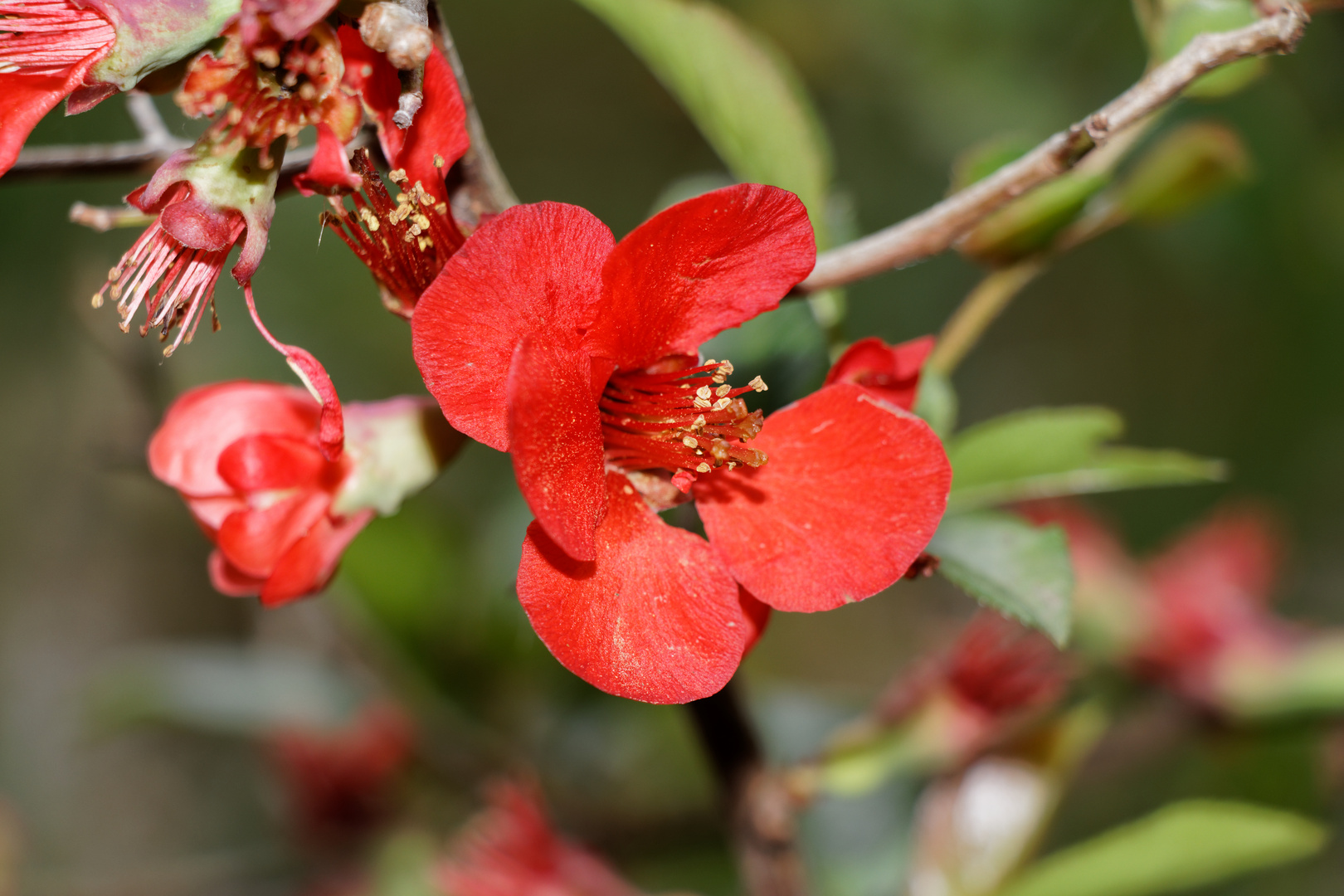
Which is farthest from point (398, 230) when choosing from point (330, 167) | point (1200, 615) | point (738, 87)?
point (1200, 615)

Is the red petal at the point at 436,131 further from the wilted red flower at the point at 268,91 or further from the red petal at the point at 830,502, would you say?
the red petal at the point at 830,502

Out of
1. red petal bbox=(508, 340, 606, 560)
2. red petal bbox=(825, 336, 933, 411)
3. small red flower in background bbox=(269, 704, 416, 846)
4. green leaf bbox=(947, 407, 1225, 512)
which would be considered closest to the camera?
red petal bbox=(508, 340, 606, 560)

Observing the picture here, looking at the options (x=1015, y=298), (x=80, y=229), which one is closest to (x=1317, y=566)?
(x=1015, y=298)

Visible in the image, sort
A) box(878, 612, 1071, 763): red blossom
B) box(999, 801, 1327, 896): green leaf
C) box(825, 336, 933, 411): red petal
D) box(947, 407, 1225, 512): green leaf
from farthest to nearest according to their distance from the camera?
box(878, 612, 1071, 763): red blossom, box(999, 801, 1327, 896): green leaf, box(947, 407, 1225, 512): green leaf, box(825, 336, 933, 411): red petal

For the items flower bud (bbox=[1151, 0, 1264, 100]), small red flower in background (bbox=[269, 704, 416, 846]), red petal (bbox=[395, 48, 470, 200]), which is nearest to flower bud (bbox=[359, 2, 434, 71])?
red petal (bbox=[395, 48, 470, 200])

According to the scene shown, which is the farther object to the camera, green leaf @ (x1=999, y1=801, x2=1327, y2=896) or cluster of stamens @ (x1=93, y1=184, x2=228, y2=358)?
green leaf @ (x1=999, y1=801, x2=1327, y2=896)

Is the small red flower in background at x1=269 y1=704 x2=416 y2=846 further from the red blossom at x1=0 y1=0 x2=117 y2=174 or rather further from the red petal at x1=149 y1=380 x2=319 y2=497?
the red blossom at x1=0 y1=0 x2=117 y2=174
